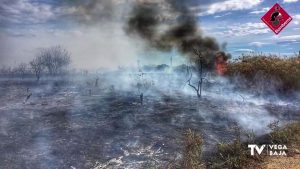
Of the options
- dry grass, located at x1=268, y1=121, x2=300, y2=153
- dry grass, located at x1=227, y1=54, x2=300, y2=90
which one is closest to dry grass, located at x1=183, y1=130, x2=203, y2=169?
dry grass, located at x1=268, y1=121, x2=300, y2=153

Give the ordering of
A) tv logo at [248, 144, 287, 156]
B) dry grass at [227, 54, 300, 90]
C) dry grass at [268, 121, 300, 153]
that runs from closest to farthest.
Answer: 1. tv logo at [248, 144, 287, 156]
2. dry grass at [268, 121, 300, 153]
3. dry grass at [227, 54, 300, 90]

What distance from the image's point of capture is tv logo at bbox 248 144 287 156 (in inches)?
670

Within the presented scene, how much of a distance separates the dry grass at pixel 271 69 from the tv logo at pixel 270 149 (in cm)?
2041

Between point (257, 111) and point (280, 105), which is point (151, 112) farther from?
point (280, 105)

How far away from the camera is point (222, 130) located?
76.3 feet

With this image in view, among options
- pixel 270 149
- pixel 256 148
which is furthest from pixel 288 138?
pixel 256 148

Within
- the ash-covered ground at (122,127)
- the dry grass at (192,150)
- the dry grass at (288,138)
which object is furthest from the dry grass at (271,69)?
the dry grass at (192,150)

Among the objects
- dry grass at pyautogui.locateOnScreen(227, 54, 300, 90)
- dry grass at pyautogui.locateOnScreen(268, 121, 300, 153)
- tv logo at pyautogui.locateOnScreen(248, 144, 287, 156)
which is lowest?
tv logo at pyautogui.locateOnScreen(248, 144, 287, 156)

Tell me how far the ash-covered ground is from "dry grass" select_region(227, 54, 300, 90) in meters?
1.76

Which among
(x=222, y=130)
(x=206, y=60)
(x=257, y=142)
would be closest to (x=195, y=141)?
(x=257, y=142)

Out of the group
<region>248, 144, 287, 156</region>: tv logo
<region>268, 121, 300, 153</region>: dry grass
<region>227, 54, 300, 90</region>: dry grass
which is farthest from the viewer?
<region>227, 54, 300, 90</region>: dry grass

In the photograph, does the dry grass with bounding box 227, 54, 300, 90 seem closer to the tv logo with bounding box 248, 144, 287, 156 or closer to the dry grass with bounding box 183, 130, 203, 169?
the tv logo with bounding box 248, 144, 287, 156

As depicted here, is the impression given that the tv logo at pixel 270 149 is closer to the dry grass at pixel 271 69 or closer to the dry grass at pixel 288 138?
the dry grass at pixel 288 138

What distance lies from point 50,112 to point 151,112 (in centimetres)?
1007
